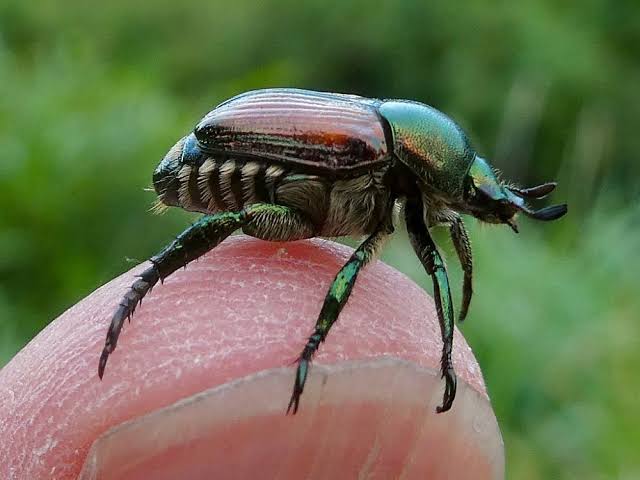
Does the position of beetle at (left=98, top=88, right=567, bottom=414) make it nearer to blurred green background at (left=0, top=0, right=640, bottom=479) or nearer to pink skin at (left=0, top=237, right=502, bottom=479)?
pink skin at (left=0, top=237, right=502, bottom=479)

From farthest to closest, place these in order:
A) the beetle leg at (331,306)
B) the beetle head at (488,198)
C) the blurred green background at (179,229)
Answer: the blurred green background at (179,229) → the beetle head at (488,198) → the beetle leg at (331,306)

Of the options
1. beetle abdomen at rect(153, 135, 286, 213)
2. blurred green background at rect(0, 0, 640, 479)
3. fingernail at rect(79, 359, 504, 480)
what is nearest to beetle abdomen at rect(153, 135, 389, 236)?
beetle abdomen at rect(153, 135, 286, 213)

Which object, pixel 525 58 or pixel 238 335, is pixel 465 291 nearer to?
pixel 238 335

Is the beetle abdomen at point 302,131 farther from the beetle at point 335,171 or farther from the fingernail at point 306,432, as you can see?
the fingernail at point 306,432

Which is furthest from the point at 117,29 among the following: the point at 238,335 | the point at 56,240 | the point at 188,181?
the point at 238,335

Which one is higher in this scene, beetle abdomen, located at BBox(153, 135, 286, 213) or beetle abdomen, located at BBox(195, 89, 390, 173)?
beetle abdomen, located at BBox(195, 89, 390, 173)

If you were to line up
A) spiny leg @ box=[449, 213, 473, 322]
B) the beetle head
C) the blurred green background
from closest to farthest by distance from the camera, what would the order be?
the beetle head, spiny leg @ box=[449, 213, 473, 322], the blurred green background

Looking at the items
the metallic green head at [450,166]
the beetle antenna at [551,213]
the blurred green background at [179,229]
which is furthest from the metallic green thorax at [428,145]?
the blurred green background at [179,229]
